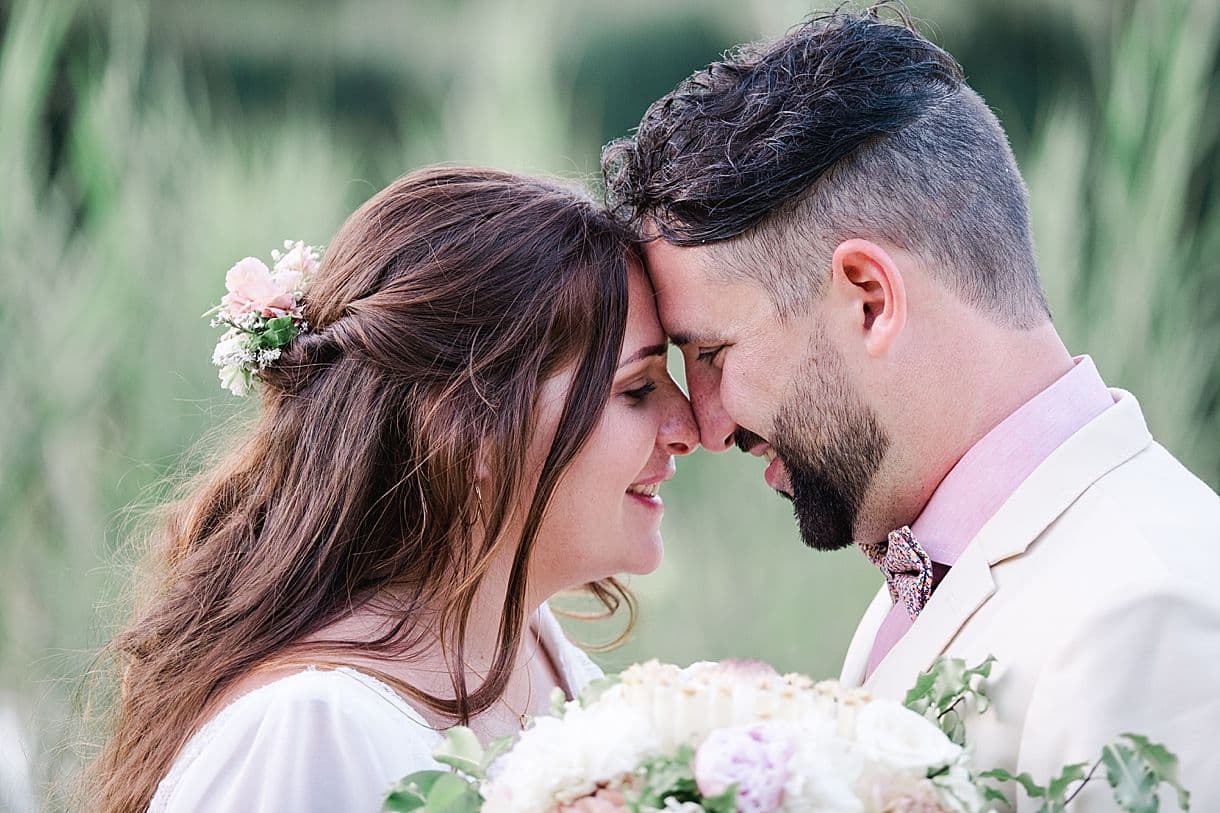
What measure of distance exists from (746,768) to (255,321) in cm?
189

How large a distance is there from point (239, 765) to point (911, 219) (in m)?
1.75

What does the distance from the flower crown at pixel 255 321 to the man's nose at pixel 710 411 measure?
3.11ft

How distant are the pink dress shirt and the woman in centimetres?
75

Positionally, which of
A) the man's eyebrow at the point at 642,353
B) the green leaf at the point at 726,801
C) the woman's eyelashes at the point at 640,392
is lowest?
the green leaf at the point at 726,801

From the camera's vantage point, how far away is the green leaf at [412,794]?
69.2 inches

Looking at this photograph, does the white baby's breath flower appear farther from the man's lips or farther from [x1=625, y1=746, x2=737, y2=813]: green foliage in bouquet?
[x1=625, y1=746, x2=737, y2=813]: green foliage in bouquet

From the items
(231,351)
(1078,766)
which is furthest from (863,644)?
(231,351)

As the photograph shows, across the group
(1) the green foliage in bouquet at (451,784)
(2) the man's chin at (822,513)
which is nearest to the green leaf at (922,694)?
(1) the green foliage in bouquet at (451,784)

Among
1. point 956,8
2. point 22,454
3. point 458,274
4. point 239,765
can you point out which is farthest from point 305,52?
point 239,765

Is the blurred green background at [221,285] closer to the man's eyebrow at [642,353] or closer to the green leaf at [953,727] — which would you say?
the man's eyebrow at [642,353]

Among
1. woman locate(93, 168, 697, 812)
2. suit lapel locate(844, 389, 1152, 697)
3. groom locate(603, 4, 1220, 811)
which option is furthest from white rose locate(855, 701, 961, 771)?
woman locate(93, 168, 697, 812)

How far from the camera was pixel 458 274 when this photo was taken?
2.90 m

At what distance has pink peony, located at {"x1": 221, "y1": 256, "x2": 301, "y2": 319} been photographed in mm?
3049

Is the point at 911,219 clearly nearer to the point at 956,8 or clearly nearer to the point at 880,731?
the point at 880,731
